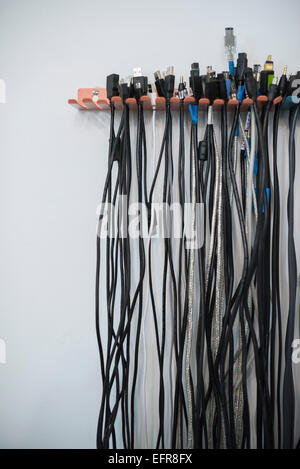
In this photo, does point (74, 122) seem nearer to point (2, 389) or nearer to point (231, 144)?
point (231, 144)

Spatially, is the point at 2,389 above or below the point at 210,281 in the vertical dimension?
below

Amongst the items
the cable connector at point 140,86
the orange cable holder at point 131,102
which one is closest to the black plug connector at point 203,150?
the orange cable holder at point 131,102

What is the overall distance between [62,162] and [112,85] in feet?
0.89

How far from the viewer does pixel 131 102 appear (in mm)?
729

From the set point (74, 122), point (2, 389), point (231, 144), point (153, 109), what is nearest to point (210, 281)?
point (231, 144)

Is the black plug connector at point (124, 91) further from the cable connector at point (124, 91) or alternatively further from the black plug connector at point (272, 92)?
the black plug connector at point (272, 92)

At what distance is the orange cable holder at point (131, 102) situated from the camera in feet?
2.35

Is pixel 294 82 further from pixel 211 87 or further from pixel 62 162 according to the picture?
pixel 62 162

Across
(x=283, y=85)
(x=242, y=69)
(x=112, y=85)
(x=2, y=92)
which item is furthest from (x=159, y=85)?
(x=2, y=92)

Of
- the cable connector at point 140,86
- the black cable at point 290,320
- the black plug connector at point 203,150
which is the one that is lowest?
the black cable at point 290,320

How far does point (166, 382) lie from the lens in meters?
0.81

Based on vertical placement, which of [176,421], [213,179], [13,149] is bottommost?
[176,421]

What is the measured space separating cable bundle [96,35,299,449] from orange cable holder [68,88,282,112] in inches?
0.6

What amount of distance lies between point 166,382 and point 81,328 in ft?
1.01
